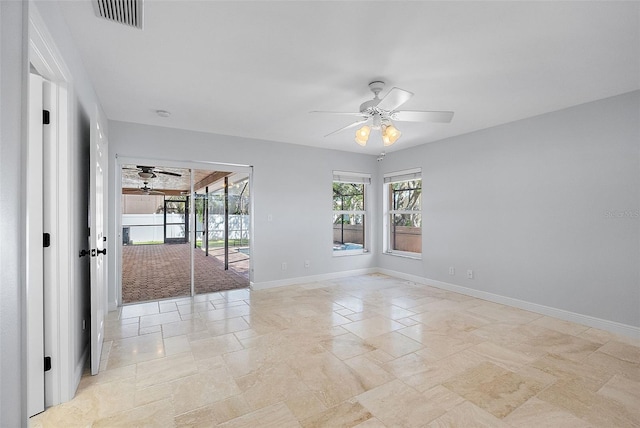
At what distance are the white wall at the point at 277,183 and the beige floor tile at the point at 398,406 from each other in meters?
3.21

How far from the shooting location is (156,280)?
5.44 meters

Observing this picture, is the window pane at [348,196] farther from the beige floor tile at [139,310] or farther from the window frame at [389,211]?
the beige floor tile at [139,310]

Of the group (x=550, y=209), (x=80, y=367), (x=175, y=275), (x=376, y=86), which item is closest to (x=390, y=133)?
(x=376, y=86)

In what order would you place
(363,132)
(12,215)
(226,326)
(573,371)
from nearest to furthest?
(12,215)
(573,371)
(363,132)
(226,326)

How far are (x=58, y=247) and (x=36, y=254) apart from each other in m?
0.12

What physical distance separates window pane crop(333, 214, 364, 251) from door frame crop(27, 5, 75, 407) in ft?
15.0

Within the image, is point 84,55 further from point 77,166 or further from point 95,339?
point 95,339

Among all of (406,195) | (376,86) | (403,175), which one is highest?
(376,86)

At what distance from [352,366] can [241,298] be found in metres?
2.46

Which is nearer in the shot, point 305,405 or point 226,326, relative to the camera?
point 305,405

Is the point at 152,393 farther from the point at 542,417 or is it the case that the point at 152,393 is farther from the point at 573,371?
the point at 573,371

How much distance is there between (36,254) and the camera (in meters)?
1.85

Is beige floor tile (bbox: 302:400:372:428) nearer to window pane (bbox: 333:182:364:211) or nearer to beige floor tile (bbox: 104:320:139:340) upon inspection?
beige floor tile (bbox: 104:320:139:340)

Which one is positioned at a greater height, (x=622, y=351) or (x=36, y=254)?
(x=36, y=254)
